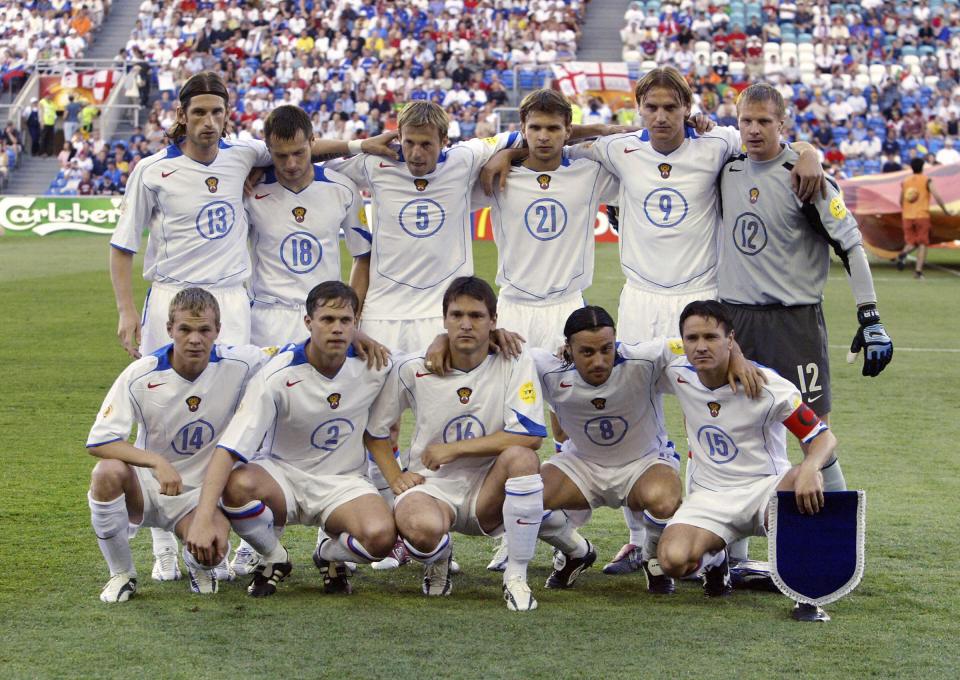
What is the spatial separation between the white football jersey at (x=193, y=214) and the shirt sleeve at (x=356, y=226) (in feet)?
1.42

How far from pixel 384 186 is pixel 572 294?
957mm

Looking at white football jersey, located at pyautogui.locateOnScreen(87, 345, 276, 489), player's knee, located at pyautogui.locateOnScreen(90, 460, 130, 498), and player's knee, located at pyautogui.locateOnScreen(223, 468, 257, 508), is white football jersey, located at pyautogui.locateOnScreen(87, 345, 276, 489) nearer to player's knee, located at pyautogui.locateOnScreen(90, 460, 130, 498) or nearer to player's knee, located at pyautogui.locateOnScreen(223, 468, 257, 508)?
player's knee, located at pyautogui.locateOnScreen(90, 460, 130, 498)

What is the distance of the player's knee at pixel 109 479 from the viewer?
4.57 m

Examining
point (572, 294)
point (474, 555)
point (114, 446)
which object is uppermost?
point (572, 294)

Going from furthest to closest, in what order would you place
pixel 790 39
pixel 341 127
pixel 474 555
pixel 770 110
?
pixel 790 39, pixel 341 127, pixel 474 555, pixel 770 110

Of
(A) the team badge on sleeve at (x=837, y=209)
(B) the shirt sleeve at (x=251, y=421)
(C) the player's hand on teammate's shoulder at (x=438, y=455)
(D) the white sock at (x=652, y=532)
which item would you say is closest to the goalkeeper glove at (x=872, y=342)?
(A) the team badge on sleeve at (x=837, y=209)

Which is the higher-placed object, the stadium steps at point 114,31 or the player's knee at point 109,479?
the stadium steps at point 114,31

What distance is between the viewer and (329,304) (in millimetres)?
4766

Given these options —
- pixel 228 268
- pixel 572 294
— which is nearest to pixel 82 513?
pixel 228 268

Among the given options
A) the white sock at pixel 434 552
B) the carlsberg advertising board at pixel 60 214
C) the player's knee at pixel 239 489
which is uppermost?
the carlsberg advertising board at pixel 60 214

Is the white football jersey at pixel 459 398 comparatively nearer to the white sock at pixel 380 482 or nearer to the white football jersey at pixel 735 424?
the white sock at pixel 380 482

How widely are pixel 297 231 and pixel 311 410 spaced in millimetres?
1021

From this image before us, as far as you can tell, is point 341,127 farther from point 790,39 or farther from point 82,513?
point 82,513

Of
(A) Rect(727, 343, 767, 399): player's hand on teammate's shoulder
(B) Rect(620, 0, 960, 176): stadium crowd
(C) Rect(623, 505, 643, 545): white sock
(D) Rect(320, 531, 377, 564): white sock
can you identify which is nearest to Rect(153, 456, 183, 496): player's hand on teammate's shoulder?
(D) Rect(320, 531, 377, 564): white sock
